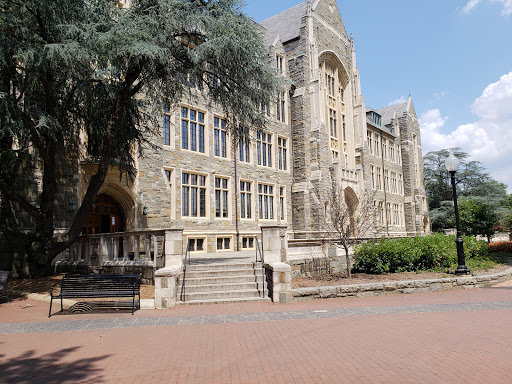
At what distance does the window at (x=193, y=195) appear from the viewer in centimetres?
1909

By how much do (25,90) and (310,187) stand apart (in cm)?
1795

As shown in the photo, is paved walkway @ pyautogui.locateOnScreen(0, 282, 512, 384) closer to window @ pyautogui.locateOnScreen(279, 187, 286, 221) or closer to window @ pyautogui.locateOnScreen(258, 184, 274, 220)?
window @ pyautogui.locateOnScreen(258, 184, 274, 220)

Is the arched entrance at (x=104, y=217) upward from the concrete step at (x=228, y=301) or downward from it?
upward

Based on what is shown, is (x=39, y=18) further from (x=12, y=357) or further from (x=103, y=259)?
(x=12, y=357)

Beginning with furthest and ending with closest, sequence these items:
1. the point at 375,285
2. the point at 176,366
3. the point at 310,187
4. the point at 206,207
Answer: the point at 310,187, the point at 206,207, the point at 375,285, the point at 176,366

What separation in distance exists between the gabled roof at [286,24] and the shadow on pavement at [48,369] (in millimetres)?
25308

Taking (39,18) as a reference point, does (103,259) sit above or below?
below

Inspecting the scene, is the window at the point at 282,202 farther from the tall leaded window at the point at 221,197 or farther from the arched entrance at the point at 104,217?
the arched entrance at the point at 104,217

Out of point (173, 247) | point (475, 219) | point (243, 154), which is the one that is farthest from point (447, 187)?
point (173, 247)

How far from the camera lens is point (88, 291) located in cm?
859

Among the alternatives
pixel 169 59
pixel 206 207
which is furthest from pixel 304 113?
pixel 169 59

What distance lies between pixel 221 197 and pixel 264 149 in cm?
485

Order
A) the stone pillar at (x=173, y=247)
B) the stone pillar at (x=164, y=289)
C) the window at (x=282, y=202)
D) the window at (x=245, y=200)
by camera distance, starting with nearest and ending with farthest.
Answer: the stone pillar at (x=164, y=289) → the stone pillar at (x=173, y=247) → the window at (x=245, y=200) → the window at (x=282, y=202)

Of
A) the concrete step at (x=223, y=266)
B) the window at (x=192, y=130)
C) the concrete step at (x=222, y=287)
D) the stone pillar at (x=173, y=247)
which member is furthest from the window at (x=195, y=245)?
the concrete step at (x=222, y=287)
